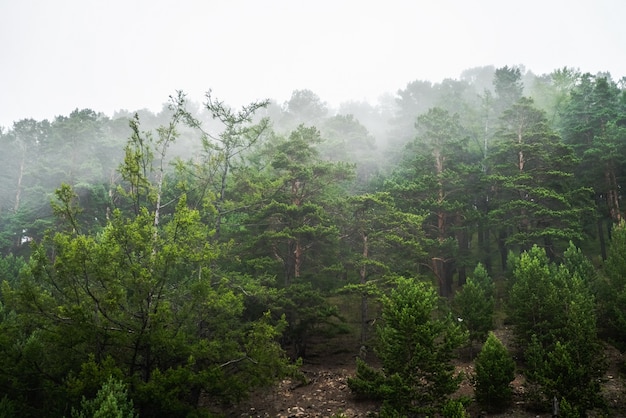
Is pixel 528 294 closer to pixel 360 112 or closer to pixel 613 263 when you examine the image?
pixel 613 263

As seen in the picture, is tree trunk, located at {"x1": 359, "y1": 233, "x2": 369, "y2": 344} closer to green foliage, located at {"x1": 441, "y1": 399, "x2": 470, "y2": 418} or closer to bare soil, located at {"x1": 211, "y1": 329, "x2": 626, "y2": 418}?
bare soil, located at {"x1": 211, "y1": 329, "x2": 626, "y2": 418}

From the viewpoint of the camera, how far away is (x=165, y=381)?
10.7 meters

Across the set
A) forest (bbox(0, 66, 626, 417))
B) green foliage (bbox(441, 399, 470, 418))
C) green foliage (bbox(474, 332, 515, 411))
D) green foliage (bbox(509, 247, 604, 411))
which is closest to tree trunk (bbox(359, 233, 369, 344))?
forest (bbox(0, 66, 626, 417))

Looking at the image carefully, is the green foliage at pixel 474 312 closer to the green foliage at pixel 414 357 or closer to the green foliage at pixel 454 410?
the green foliage at pixel 414 357

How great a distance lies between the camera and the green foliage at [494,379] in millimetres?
14602

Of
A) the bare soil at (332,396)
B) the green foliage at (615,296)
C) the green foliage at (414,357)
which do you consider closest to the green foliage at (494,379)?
the bare soil at (332,396)

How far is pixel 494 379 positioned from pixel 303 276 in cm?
1030

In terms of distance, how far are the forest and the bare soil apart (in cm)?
48

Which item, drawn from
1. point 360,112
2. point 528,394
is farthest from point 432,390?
point 360,112

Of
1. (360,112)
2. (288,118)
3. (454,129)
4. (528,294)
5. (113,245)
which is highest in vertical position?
(360,112)

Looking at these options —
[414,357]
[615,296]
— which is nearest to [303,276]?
Answer: [414,357]

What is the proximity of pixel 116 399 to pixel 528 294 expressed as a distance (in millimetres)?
16741

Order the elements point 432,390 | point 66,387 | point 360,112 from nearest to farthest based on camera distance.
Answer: point 66,387, point 432,390, point 360,112

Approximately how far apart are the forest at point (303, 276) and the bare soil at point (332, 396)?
0.48 m
